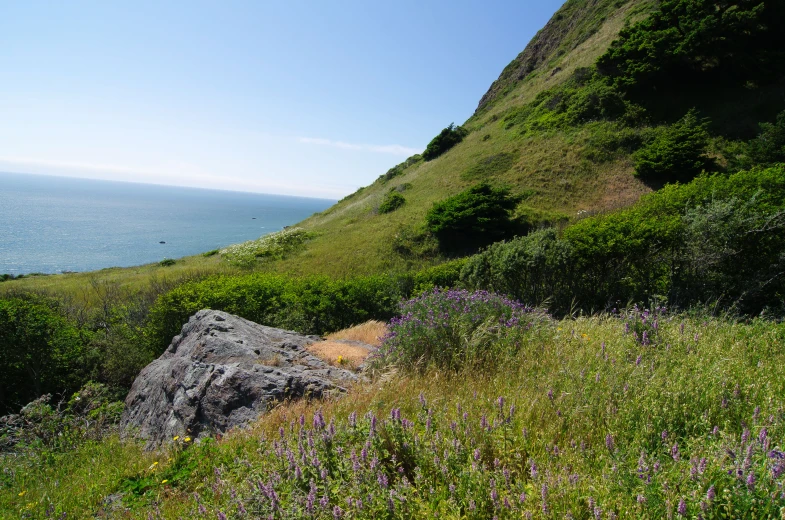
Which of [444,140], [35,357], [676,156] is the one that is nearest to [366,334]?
[35,357]

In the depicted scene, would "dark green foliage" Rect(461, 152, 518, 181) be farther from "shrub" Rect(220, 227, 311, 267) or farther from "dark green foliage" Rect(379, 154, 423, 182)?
"dark green foliage" Rect(379, 154, 423, 182)

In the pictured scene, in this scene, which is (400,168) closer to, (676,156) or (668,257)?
(676,156)

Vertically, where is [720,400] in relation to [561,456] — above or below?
above

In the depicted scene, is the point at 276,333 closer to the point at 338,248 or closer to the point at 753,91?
the point at 338,248

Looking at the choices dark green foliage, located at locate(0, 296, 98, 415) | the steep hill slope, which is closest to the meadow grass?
dark green foliage, located at locate(0, 296, 98, 415)

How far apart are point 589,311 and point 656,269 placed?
62.0 inches

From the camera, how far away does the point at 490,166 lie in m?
28.0

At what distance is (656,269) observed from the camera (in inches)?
323

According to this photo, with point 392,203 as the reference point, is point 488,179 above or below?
above

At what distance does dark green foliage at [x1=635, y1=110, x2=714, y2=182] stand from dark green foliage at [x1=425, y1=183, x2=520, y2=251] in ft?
25.1

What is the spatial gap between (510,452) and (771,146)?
78.9 feet

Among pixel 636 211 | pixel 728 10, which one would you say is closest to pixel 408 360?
pixel 636 211

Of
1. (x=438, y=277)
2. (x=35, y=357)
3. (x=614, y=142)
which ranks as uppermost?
(x=614, y=142)

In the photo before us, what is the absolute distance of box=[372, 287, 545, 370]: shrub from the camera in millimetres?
4238
